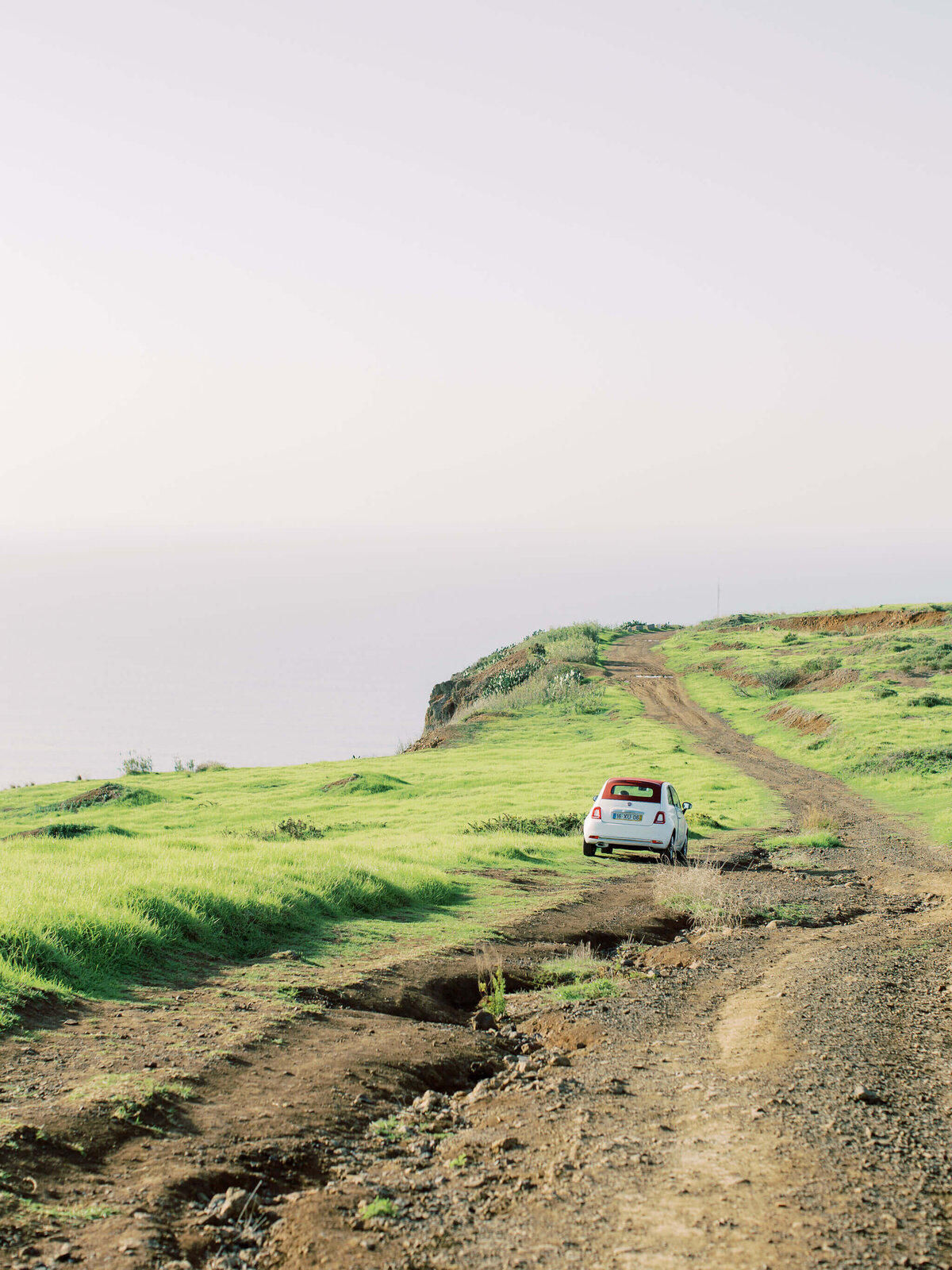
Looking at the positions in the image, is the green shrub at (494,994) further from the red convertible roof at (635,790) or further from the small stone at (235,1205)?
the red convertible roof at (635,790)

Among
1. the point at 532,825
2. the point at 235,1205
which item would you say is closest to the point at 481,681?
the point at 532,825

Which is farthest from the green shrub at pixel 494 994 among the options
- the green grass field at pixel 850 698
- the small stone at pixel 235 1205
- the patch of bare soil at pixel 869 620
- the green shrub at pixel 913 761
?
the patch of bare soil at pixel 869 620

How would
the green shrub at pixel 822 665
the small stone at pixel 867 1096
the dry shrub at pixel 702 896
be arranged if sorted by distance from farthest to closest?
the green shrub at pixel 822 665
the dry shrub at pixel 702 896
the small stone at pixel 867 1096

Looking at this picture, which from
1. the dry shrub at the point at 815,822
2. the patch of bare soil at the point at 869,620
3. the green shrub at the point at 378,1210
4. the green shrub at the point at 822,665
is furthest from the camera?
the patch of bare soil at the point at 869,620

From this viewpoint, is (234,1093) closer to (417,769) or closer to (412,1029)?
(412,1029)

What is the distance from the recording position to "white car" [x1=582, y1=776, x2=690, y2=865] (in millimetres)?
20781

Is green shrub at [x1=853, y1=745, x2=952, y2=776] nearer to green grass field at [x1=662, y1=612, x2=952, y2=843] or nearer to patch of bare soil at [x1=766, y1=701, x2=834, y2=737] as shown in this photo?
green grass field at [x1=662, y1=612, x2=952, y2=843]

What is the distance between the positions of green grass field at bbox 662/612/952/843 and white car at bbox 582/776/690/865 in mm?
7285

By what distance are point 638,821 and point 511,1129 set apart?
14.7 metres

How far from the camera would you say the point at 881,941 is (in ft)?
42.2

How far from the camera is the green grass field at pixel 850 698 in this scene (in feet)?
106

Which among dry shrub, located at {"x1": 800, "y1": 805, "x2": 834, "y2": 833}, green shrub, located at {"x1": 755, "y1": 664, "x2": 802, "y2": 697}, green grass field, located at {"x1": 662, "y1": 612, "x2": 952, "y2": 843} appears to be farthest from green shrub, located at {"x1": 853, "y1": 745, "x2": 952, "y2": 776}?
green shrub, located at {"x1": 755, "y1": 664, "x2": 802, "y2": 697}

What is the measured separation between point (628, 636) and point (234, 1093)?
274 ft

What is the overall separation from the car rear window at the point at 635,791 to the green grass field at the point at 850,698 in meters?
7.82
